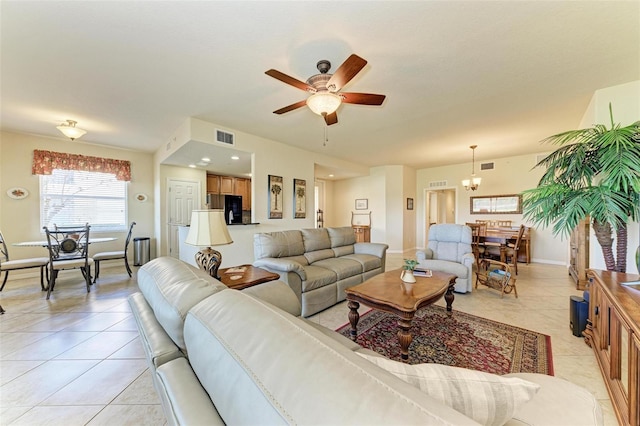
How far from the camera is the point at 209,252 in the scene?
2.03 m

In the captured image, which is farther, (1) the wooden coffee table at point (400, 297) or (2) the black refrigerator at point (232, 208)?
(2) the black refrigerator at point (232, 208)

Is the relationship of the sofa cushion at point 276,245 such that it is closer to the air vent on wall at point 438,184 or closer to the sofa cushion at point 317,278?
the sofa cushion at point 317,278

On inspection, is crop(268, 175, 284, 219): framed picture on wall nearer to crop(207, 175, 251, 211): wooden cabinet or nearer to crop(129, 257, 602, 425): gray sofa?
crop(207, 175, 251, 211): wooden cabinet

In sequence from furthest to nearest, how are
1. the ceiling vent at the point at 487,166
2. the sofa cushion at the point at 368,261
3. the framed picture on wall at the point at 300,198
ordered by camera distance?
the ceiling vent at the point at 487,166, the framed picture on wall at the point at 300,198, the sofa cushion at the point at 368,261

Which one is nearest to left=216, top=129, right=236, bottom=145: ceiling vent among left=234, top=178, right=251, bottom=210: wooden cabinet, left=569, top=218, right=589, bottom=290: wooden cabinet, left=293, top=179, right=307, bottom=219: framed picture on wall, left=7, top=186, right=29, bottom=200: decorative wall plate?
left=293, top=179, right=307, bottom=219: framed picture on wall

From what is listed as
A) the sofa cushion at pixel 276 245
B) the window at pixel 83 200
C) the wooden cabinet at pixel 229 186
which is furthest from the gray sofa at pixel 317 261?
the window at pixel 83 200

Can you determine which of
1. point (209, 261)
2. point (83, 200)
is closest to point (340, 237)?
point (209, 261)

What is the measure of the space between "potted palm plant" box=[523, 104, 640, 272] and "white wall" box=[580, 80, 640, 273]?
831mm

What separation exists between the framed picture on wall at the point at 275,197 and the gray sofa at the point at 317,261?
1258 mm

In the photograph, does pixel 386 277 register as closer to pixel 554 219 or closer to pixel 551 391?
pixel 554 219

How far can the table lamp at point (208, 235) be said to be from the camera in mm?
1937

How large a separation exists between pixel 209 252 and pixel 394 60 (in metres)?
2.40

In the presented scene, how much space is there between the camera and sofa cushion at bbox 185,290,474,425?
38cm

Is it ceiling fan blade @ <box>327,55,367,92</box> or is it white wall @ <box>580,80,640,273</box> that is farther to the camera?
white wall @ <box>580,80,640,273</box>
